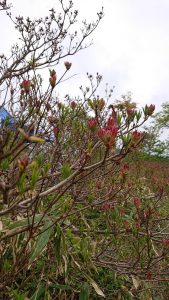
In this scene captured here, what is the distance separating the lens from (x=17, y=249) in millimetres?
2504

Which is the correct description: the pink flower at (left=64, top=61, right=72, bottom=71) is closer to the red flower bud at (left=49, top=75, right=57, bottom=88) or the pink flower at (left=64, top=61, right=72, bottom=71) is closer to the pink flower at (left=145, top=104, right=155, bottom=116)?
the red flower bud at (left=49, top=75, right=57, bottom=88)

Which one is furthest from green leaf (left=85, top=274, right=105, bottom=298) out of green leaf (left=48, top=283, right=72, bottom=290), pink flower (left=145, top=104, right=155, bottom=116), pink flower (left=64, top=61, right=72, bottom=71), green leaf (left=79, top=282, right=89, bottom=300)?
pink flower (left=64, top=61, right=72, bottom=71)

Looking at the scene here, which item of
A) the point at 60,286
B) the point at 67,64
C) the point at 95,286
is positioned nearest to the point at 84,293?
the point at 95,286

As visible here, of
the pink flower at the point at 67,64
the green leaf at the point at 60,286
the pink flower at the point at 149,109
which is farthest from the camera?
the pink flower at the point at 67,64

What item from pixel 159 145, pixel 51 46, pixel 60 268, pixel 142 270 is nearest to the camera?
pixel 60 268

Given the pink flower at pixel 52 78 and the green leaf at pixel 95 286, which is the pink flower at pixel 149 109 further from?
the green leaf at pixel 95 286

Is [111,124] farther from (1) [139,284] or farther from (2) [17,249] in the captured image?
(1) [139,284]

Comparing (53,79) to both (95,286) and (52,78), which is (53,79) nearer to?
(52,78)

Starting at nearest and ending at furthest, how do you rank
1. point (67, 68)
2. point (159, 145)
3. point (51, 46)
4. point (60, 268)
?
point (60, 268) < point (67, 68) < point (51, 46) < point (159, 145)

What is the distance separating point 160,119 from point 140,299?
29.5 m

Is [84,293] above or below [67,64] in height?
below

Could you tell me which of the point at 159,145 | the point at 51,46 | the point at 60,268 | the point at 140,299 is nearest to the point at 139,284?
the point at 140,299

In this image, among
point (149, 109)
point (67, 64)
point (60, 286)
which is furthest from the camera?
point (67, 64)

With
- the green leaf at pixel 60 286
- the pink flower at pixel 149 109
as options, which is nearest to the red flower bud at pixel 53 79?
the pink flower at pixel 149 109
